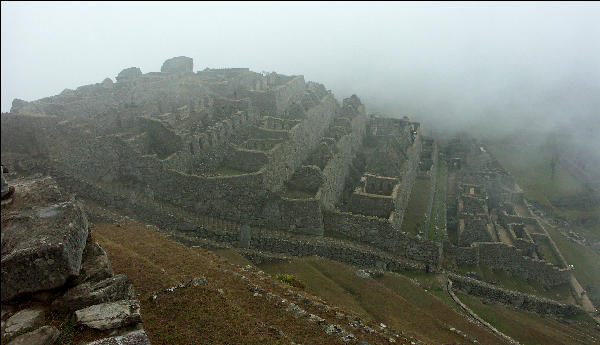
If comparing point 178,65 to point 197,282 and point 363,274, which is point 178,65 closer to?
point 363,274

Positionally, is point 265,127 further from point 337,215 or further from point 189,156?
point 337,215

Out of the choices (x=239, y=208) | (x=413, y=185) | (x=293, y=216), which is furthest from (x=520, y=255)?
(x=239, y=208)

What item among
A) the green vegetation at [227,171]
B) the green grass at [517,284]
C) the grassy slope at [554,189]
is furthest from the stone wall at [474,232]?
the green vegetation at [227,171]

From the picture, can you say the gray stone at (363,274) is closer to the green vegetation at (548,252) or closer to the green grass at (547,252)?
the green grass at (547,252)

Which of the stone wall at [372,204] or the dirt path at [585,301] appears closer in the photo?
the dirt path at [585,301]

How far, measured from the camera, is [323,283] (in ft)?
76.0

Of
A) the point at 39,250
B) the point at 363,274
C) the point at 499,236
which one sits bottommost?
the point at 499,236

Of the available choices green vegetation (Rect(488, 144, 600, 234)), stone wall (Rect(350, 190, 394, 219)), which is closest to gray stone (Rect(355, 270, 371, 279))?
stone wall (Rect(350, 190, 394, 219))

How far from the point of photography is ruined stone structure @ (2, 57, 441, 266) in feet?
94.2

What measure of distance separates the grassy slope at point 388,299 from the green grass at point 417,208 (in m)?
8.31

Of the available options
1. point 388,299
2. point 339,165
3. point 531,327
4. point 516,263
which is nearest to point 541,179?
point 516,263

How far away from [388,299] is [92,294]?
52.5ft

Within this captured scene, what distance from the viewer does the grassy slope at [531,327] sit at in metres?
24.3

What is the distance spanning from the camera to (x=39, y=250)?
952cm
